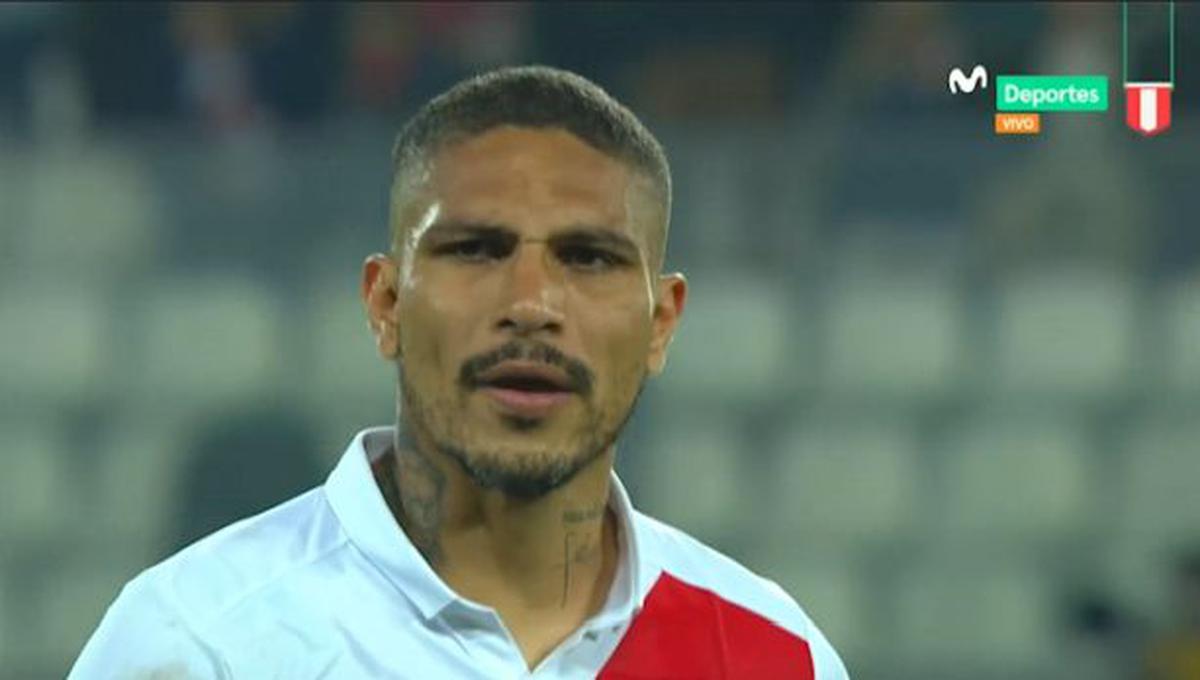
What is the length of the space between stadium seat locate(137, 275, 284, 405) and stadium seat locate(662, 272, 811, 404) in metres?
0.54

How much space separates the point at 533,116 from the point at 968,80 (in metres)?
1.84

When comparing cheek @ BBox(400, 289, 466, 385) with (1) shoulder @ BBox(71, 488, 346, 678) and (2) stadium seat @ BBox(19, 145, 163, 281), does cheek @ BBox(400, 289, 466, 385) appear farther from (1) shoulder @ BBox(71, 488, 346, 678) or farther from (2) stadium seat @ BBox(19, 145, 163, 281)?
(2) stadium seat @ BBox(19, 145, 163, 281)

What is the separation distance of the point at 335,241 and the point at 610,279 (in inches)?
71.5

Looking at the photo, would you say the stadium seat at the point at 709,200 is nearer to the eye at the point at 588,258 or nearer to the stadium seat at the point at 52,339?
the stadium seat at the point at 52,339

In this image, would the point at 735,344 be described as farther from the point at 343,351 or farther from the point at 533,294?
the point at 533,294

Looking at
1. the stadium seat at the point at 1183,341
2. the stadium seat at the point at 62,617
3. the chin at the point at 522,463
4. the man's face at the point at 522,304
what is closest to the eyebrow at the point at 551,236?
the man's face at the point at 522,304

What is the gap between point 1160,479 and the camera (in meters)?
3.26

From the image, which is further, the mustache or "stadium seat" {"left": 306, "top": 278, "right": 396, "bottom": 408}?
"stadium seat" {"left": 306, "top": 278, "right": 396, "bottom": 408}

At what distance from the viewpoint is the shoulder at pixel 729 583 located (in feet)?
5.47

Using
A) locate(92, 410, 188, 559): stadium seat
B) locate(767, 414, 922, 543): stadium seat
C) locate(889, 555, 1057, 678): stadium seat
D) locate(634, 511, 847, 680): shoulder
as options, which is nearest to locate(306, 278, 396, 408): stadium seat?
locate(92, 410, 188, 559): stadium seat

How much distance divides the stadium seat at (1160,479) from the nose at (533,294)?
77.2 inches

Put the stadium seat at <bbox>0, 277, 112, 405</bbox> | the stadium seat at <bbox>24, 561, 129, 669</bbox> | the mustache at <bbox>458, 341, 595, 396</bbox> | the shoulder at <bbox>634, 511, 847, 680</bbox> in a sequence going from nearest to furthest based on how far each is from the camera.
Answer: the mustache at <bbox>458, 341, 595, 396</bbox>, the shoulder at <bbox>634, 511, 847, 680</bbox>, the stadium seat at <bbox>24, 561, 129, 669</bbox>, the stadium seat at <bbox>0, 277, 112, 405</bbox>

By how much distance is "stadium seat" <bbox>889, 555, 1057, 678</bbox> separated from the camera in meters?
3.18

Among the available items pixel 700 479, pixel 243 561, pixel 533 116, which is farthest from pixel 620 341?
pixel 700 479
